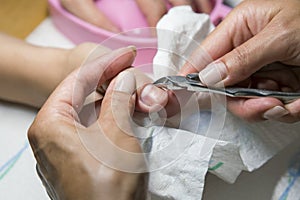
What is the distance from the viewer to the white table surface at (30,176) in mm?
564

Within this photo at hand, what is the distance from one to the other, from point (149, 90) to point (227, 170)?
13 centimetres

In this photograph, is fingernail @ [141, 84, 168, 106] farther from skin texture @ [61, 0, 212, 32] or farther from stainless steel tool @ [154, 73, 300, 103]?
skin texture @ [61, 0, 212, 32]

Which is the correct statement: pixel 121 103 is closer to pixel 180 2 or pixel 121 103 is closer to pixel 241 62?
pixel 241 62

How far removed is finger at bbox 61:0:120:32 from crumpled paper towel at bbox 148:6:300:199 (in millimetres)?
141

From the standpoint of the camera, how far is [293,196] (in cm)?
55

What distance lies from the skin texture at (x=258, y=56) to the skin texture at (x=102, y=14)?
0.16 metres

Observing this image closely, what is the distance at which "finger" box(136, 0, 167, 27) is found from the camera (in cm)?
72

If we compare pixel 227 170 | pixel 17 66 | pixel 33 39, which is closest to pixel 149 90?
pixel 227 170

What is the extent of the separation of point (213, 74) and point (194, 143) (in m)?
0.08

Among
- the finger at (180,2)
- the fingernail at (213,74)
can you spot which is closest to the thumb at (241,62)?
the fingernail at (213,74)

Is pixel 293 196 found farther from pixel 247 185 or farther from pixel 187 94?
pixel 187 94

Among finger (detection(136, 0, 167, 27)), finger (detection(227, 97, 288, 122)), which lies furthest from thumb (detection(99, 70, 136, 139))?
finger (detection(136, 0, 167, 27))

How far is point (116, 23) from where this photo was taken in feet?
2.47

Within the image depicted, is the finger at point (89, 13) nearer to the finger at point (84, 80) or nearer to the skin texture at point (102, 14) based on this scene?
the skin texture at point (102, 14)
